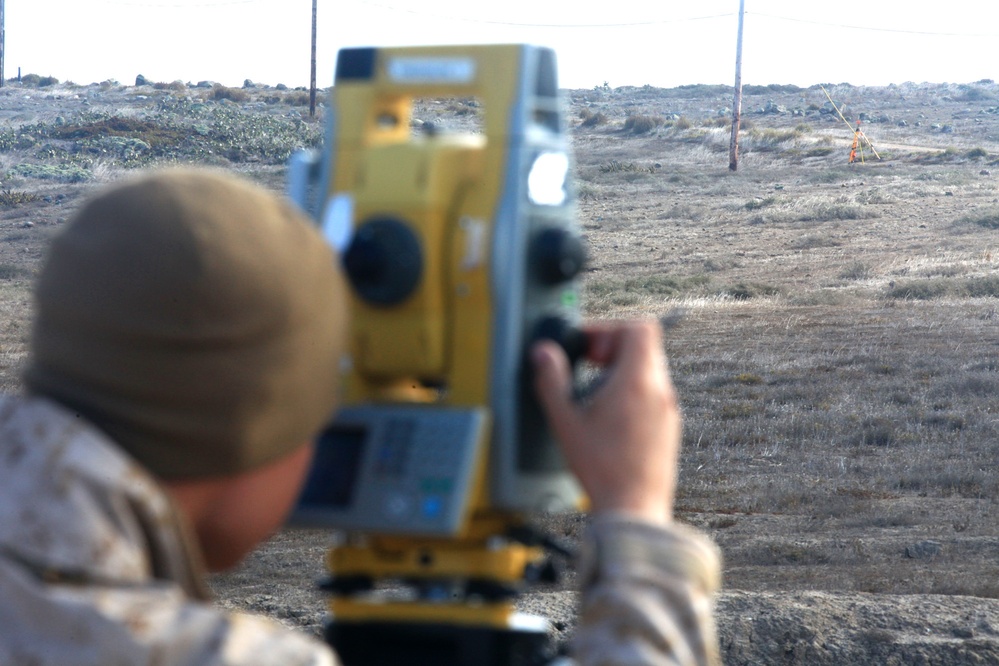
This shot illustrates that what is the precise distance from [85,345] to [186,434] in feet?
0.37

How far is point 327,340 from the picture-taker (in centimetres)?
114

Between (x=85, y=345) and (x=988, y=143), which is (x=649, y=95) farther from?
(x=85, y=345)

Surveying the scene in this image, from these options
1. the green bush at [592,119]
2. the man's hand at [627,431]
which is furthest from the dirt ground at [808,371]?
the green bush at [592,119]

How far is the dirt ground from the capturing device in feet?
14.6

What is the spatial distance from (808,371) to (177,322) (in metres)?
10.1

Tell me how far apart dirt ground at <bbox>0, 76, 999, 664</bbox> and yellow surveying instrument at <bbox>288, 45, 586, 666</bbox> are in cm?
246

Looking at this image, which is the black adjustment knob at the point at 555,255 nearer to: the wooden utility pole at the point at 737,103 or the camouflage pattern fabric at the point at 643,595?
the camouflage pattern fabric at the point at 643,595

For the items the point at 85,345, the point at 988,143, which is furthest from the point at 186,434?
the point at 988,143

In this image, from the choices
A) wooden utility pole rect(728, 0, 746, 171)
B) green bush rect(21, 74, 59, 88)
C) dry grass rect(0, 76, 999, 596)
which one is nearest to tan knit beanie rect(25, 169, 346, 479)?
dry grass rect(0, 76, 999, 596)

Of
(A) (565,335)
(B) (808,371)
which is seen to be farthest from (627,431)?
(B) (808,371)

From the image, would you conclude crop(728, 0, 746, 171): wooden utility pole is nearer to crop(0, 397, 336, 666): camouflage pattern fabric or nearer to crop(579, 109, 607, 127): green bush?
crop(579, 109, 607, 127): green bush

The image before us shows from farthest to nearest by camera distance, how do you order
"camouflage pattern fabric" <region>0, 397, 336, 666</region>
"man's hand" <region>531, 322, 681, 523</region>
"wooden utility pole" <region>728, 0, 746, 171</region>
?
"wooden utility pole" <region>728, 0, 746, 171</region>
"man's hand" <region>531, 322, 681, 523</region>
"camouflage pattern fabric" <region>0, 397, 336, 666</region>

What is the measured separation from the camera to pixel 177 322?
1018mm

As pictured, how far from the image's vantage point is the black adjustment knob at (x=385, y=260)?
157 cm
